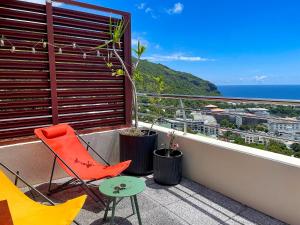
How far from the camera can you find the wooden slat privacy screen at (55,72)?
339 centimetres

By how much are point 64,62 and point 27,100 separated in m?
0.78

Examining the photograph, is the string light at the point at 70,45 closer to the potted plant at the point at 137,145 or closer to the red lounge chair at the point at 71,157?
the potted plant at the point at 137,145

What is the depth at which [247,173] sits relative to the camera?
2.97 m

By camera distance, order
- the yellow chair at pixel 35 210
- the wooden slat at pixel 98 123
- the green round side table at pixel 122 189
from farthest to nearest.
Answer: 1. the wooden slat at pixel 98 123
2. the green round side table at pixel 122 189
3. the yellow chair at pixel 35 210

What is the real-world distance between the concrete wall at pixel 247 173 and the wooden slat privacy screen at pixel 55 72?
154 cm

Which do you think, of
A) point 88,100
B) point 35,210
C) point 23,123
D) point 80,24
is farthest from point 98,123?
point 35,210

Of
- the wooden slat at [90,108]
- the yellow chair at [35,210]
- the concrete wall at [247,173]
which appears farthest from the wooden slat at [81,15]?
the yellow chair at [35,210]

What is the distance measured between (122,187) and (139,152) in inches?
59.1

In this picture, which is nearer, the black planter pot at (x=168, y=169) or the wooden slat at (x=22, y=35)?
the wooden slat at (x=22, y=35)

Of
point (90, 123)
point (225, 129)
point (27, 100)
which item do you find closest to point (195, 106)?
point (225, 129)

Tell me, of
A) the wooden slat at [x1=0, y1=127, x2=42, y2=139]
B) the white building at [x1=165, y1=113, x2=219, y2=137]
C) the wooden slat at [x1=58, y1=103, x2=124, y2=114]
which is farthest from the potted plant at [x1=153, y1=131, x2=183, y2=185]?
the wooden slat at [x1=0, y1=127, x2=42, y2=139]

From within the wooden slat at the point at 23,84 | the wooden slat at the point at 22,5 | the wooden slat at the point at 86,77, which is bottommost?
the wooden slat at the point at 23,84

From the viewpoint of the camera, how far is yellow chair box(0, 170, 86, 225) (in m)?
1.96

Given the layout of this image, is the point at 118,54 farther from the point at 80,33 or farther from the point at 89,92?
the point at 89,92
